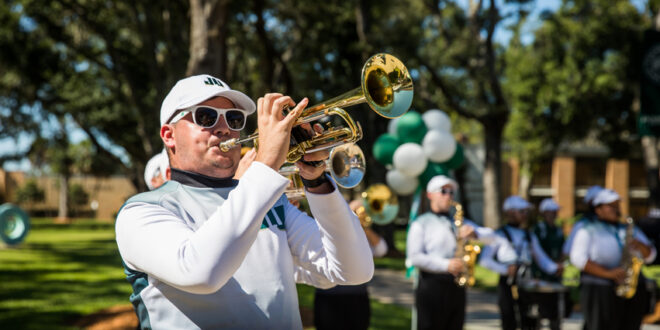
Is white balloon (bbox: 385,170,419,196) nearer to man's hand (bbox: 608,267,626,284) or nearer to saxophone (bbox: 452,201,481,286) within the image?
saxophone (bbox: 452,201,481,286)

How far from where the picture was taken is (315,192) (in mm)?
2262

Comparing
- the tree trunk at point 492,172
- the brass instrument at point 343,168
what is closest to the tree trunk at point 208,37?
the brass instrument at point 343,168

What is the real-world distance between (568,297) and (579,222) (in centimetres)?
230

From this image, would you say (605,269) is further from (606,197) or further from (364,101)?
(364,101)

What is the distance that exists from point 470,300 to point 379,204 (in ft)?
22.5

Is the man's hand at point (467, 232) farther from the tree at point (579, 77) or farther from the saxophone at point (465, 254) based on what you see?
the tree at point (579, 77)

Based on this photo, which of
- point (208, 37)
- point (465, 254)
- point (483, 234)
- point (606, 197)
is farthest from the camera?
point (208, 37)

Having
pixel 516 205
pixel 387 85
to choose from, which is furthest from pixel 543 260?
pixel 387 85

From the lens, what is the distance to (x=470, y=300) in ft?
42.1

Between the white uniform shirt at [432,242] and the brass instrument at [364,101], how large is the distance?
14.3 feet

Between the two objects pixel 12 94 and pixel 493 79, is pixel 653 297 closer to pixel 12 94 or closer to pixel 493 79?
pixel 493 79

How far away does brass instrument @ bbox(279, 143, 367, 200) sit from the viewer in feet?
8.59

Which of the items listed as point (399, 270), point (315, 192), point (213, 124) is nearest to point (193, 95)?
point (213, 124)

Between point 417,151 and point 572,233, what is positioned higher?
point 417,151
